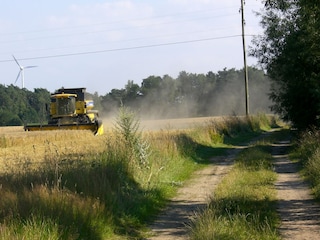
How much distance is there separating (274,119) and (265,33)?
41.2 meters

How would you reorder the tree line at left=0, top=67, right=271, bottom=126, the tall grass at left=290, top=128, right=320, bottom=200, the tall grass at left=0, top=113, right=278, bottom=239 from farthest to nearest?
the tree line at left=0, top=67, right=271, bottom=126
the tall grass at left=290, top=128, right=320, bottom=200
the tall grass at left=0, top=113, right=278, bottom=239

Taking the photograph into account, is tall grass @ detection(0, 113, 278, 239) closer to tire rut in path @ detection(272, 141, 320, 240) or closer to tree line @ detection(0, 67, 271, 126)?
tire rut in path @ detection(272, 141, 320, 240)

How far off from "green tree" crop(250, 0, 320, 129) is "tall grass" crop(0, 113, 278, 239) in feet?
35.6

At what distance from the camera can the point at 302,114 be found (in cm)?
3116

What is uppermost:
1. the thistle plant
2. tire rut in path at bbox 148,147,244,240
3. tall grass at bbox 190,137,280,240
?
the thistle plant

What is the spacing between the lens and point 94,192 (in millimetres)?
11117

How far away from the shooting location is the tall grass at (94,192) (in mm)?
8719

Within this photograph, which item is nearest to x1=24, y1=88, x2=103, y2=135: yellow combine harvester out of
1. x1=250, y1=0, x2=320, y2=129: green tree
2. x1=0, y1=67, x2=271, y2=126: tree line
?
x1=250, y1=0, x2=320, y2=129: green tree

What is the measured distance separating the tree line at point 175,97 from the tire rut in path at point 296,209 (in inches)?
2331

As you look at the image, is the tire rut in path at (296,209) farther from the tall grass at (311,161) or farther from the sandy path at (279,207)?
the tall grass at (311,161)

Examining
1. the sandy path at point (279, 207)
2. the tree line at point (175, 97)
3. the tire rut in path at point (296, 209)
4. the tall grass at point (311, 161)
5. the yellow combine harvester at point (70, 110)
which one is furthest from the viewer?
the tree line at point (175, 97)

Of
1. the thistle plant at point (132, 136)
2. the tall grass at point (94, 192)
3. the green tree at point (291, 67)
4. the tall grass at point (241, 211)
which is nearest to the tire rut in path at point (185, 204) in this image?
the tall grass at point (94, 192)

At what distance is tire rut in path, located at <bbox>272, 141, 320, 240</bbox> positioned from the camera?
9750mm

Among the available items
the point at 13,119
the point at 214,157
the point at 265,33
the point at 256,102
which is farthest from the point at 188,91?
the point at 214,157
